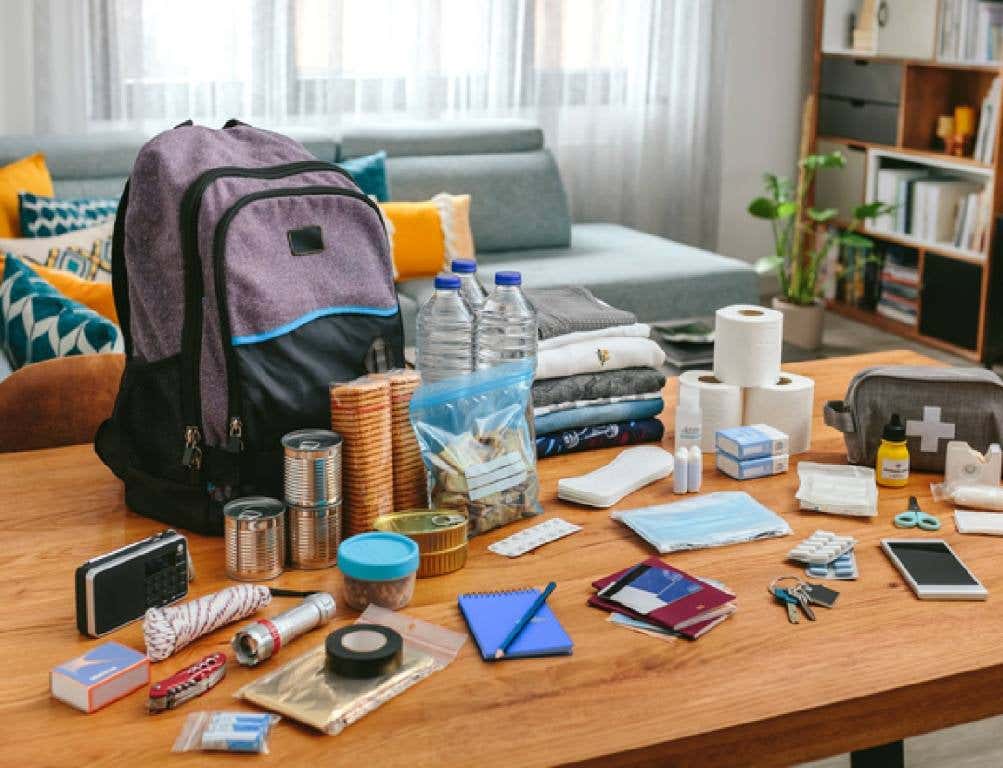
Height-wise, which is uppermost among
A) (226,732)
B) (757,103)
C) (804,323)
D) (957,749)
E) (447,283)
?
(757,103)

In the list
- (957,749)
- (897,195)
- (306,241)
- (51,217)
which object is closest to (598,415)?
(306,241)

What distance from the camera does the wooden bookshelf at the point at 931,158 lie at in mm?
4637

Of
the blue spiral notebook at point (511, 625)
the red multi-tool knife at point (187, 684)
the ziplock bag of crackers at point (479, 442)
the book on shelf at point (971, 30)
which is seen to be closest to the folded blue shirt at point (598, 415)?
the ziplock bag of crackers at point (479, 442)

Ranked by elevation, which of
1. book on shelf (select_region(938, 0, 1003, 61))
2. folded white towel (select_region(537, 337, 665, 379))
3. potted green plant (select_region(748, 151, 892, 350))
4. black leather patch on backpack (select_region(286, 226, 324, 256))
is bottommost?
potted green plant (select_region(748, 151, 892, 350))

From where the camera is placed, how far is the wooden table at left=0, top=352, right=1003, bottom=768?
115cm

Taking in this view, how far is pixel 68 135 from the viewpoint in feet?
13.1

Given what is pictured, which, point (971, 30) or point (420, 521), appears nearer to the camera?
point (420, 521)

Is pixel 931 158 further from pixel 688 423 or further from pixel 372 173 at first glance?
pixel 688 423

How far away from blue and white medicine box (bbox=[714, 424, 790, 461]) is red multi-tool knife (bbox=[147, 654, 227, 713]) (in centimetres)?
78

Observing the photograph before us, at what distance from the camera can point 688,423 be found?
1798 mm

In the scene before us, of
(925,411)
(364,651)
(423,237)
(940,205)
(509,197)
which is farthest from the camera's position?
(940,205)

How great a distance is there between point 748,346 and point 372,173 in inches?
97.8

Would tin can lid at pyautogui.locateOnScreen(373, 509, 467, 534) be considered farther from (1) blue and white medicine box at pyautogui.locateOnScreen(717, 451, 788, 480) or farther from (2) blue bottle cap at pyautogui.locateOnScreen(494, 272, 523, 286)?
(1) blue and white medicine box at pyautogui.locateOnScreen(717, 451, 788, 480)

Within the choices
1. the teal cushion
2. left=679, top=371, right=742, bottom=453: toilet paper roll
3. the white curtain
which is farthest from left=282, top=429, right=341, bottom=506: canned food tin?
the white curtain
